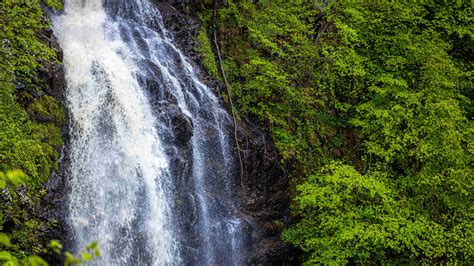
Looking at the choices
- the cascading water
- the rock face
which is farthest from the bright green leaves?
the cascading water

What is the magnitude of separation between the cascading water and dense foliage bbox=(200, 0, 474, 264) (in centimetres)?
184

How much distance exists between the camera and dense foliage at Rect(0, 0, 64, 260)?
7457 mm

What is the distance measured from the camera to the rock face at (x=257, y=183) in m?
11.8

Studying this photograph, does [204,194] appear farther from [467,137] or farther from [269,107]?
[467,137]

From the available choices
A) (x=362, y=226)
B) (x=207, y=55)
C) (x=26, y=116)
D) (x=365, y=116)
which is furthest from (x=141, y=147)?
(x=365, y=116)

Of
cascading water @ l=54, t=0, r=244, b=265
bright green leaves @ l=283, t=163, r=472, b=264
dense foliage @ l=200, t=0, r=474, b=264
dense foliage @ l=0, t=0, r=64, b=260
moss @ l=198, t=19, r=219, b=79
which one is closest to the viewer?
dense foliage @ l=0, t=0, r=64, b=260

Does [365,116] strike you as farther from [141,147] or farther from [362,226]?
[141,147]

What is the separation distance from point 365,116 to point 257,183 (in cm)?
390

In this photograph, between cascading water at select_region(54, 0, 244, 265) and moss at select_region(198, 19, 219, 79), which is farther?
moss at select_region(198, 19, 219, 79)

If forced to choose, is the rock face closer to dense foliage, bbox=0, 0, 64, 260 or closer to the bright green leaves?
the bright green leaves

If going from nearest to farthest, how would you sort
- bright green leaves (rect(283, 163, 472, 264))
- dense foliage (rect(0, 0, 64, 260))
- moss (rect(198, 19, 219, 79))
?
dense foliage (rect(0, 0, 64, 260)) < bright green leaves (rect(283, 163, 472, 264)) < moss (rect(198, 19, 219, 79))

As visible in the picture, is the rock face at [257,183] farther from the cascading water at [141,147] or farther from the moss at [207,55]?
the cascading water at [141,147]

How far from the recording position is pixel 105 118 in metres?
10.0

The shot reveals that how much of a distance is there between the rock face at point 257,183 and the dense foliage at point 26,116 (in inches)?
159
